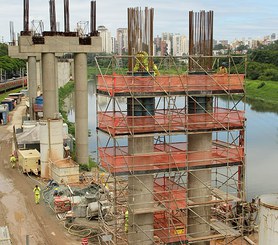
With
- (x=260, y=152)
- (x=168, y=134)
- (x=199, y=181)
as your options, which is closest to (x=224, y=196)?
(x=199, y=181)

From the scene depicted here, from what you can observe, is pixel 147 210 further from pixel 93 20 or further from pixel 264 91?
pixel 264 91

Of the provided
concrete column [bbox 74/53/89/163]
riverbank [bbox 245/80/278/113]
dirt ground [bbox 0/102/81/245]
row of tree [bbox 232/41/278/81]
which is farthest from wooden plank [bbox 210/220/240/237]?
row of tree [bbox 232/41/278/81]

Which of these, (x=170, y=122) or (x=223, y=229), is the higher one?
(x=170, y=122)

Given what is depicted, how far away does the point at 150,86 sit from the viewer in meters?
15.2

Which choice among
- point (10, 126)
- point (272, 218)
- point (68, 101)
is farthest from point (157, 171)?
point (68, 101)

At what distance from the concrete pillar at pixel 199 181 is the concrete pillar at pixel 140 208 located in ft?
5.68

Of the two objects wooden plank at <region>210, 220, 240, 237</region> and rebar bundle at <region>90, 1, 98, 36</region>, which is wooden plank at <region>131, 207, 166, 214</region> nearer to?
wooden plank at <region>210, 220, 240, 237</region>

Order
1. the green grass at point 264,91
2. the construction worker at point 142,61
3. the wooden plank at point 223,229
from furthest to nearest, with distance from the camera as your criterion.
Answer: the green grass at point 264,91
the wooden plank at point 223,229
the construction worker at point 142,61

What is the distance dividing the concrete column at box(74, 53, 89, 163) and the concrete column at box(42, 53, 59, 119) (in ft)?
5.25

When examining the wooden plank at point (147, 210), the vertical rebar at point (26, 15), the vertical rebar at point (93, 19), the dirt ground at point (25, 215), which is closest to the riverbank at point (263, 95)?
the vertical rebar at point (93, 19)

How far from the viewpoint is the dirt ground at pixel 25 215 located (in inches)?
733

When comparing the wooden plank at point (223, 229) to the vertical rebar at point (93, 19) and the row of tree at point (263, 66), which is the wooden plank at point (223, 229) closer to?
the vertical rebar at point (93, 19)

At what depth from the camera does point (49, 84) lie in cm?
3078

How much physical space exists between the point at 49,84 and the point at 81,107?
271 centimetres
